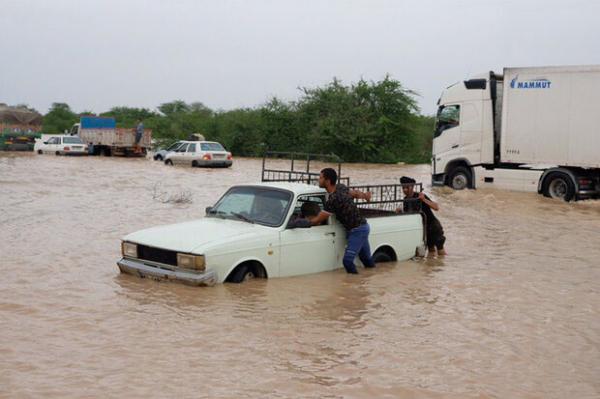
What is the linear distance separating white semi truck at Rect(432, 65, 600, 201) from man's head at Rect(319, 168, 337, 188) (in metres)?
14.0

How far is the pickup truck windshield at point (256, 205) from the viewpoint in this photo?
9.27m

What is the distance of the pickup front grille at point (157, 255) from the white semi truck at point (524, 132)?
52.9 ft

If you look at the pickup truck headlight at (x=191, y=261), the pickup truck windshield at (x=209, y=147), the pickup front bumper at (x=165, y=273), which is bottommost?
the pickup front bumper at (x=165, y=273)

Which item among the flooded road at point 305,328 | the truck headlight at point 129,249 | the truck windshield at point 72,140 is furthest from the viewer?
the truck windshield at point 72,140

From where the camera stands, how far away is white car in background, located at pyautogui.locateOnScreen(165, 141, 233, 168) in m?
32.8

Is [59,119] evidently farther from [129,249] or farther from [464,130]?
[129,249]

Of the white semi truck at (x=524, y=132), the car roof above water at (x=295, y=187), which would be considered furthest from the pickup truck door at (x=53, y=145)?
the car roof above water at (x=295, y=187)

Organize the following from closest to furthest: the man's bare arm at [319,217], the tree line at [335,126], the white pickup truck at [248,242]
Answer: the white pickup truck at [248,242] → the man's bare arm at [319,217] → the tree line at [335,126]

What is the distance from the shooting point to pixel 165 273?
8438mm

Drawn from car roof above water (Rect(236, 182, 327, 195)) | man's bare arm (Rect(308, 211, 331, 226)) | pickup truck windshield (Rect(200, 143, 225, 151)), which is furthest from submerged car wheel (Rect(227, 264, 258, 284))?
pickup truck windshield (Rect(200, 143, 225, 151))

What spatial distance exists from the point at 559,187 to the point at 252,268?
15.8m

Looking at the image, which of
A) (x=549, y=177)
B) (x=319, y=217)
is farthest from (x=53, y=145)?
(x=319, y=217)

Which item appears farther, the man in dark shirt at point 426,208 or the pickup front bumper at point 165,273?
the man in dark shirt at point 426,208

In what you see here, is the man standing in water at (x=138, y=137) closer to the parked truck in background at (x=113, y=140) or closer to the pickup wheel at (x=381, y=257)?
the parked truck in background at (x=113, y=140)
